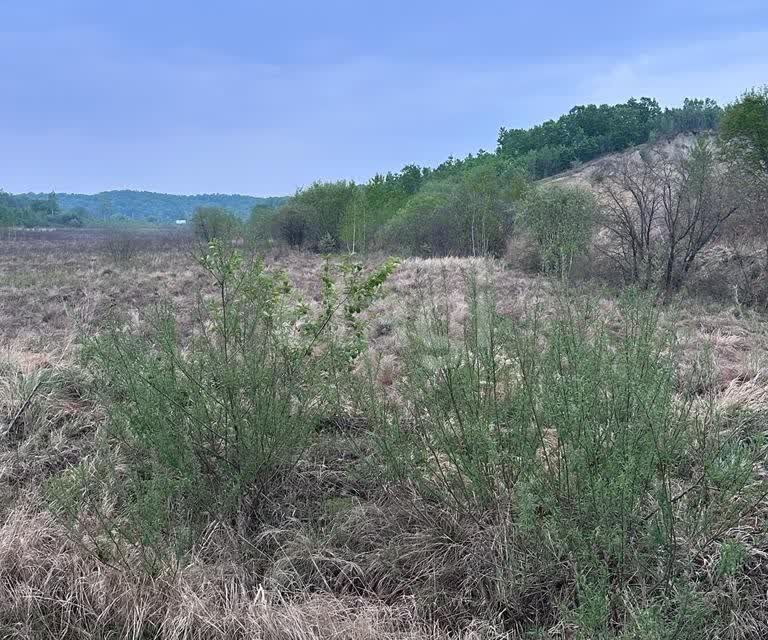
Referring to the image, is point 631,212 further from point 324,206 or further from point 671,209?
point 324,206

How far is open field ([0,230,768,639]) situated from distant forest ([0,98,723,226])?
70.2 feet

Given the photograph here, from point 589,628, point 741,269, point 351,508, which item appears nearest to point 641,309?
point 589,628

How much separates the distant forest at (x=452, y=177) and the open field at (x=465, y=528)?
2141 centimetres

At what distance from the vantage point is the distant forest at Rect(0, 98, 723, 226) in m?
33.6

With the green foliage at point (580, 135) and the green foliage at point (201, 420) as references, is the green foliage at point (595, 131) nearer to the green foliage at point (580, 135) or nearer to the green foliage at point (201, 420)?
the green foliage at point (580, 135)

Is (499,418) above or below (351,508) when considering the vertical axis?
above

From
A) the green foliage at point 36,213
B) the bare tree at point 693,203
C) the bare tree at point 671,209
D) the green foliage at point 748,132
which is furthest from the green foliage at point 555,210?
the green foliage at point 36,213

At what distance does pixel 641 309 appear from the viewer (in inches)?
135

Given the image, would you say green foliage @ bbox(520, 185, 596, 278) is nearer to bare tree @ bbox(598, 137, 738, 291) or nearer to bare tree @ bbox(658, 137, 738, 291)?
bare tree @ bbox(598, 137, 738, 291)

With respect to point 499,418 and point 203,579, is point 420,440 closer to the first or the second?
point 499,418

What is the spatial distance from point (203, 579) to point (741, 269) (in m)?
16.1

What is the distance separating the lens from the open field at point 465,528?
277 centimetres

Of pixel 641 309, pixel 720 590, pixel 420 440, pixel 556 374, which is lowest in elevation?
pixel 720 590

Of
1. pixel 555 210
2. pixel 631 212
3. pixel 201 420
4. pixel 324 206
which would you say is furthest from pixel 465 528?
pixel 324 206
